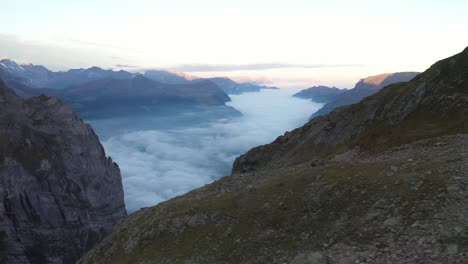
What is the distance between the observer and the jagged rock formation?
84.9 feet

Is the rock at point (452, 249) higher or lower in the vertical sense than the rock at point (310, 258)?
higher

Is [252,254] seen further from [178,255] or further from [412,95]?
[412,95]

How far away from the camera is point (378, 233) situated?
88.4 feet

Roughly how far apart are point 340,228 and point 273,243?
514 centimetres

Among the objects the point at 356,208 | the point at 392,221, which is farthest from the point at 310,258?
the point at 356,208

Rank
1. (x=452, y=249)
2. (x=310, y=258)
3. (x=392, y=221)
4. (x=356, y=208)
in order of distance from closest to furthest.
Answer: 1. (x=452, y=249)
2. (x=392, y=221)
3. (x=310, y=258)
4. (x=356, y=208)

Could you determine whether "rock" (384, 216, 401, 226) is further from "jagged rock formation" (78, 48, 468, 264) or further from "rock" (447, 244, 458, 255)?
"rock" (447, 244, 458, 255)

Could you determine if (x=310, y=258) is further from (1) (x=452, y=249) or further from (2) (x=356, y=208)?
(1) (x=452, y=249)

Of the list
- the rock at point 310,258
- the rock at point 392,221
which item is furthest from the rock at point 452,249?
the rock at point 310,258

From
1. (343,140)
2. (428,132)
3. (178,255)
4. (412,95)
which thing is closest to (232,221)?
(178,255)

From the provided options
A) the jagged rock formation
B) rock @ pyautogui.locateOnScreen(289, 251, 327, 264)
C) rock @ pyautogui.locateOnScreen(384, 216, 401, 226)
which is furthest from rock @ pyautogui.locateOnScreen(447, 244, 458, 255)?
rock @ pyautogui.locateOnScreen(289, 251, 327, 264)

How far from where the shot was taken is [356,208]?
3117 cm

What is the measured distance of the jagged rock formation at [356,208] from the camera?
25.9m

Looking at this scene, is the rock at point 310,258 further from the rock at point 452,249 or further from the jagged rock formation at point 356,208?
the rock at point 452,249
